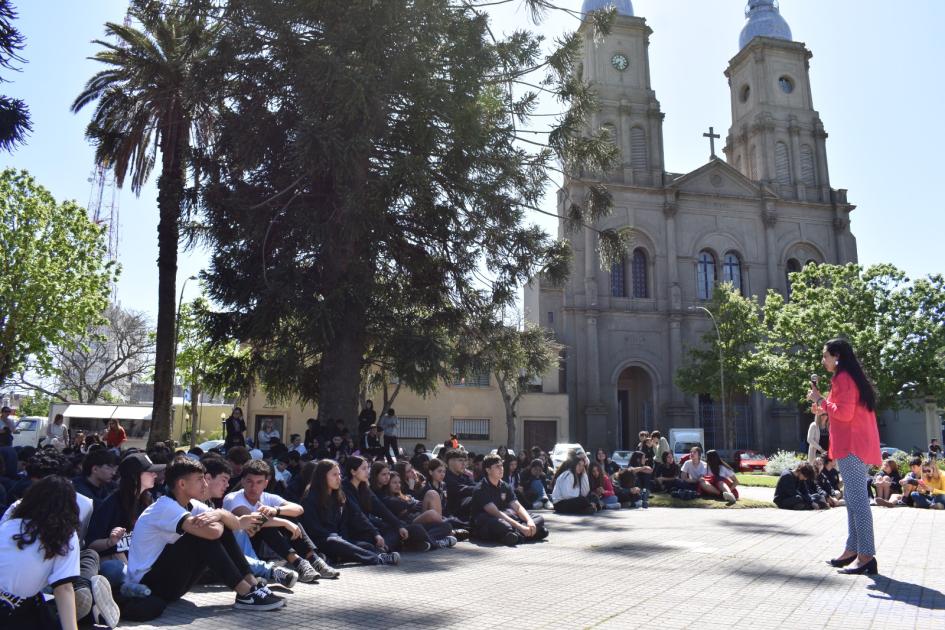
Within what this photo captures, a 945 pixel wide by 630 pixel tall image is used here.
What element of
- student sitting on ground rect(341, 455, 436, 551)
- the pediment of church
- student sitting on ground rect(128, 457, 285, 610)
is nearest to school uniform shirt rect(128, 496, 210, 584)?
student sitting on ground rect(128, 457, 285, 610)

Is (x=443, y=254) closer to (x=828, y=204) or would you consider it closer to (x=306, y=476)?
(x=306, y=476)

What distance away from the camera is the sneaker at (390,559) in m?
8.21

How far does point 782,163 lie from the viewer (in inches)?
1960

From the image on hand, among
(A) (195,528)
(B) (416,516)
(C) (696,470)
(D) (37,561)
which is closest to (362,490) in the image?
(B) (416,516)

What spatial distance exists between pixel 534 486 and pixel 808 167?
42645 mm

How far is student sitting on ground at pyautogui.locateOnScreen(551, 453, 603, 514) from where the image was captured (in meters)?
14.8

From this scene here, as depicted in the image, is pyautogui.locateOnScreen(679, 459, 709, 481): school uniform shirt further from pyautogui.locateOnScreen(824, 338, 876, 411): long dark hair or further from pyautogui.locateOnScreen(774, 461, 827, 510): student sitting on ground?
pyautogui.locateOnScreen(824, 338, 876, 411): long dark hair

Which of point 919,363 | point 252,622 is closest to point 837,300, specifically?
point 919,363

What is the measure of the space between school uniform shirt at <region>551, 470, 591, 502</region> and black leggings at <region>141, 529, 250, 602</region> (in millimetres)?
9877

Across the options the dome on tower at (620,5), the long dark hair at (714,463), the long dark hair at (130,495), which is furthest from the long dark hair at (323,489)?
the dome on tower at (620,5)

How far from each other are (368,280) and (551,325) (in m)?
28.3

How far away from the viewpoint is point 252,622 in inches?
214

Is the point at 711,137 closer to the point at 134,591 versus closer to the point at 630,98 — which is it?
the point at 630,98

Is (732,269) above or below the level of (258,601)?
above
